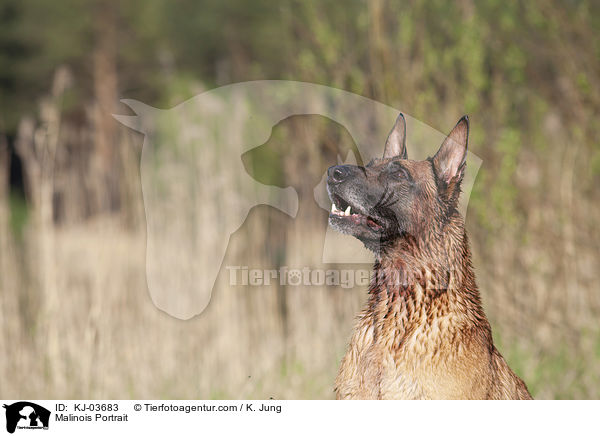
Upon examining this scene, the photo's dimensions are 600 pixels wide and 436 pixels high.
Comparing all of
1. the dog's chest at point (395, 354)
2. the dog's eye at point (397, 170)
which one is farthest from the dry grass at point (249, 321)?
the dog's eye at point (397, 170)

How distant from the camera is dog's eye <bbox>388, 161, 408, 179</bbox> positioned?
6.98ft

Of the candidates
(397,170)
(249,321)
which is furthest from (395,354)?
(249,321)

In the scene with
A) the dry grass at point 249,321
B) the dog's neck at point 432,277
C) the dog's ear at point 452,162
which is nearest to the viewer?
the dog's ear at point 452,162

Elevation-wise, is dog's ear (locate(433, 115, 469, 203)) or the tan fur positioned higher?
dog's ear (locate(433, 115, 469, 203))

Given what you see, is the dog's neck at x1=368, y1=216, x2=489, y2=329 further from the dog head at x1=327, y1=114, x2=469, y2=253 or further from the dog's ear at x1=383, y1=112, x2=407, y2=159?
the dog's ear at x1=383, y1=112, x2=407, y2=159

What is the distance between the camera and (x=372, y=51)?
14.7 ft

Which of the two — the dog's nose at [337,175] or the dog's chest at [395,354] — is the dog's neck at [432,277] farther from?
the dog's nose at [337,175]

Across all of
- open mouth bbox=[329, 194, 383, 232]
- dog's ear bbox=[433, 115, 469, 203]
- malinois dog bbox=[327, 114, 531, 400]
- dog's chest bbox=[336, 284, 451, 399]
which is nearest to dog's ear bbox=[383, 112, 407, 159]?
malinois dog bbox=[327, 114, 531, 400]

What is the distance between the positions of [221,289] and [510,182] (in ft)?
7.07

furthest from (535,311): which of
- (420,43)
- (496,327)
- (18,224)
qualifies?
(18,224)

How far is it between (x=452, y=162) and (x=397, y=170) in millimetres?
190

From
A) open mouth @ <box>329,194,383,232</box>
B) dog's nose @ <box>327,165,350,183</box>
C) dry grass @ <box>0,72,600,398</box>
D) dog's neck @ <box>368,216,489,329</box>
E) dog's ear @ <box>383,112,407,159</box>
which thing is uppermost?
dog's ear @ <box>383,112,407,159</box>

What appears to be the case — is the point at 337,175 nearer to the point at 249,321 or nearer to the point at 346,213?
the point at 346,213

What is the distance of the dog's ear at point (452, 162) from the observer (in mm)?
1972
